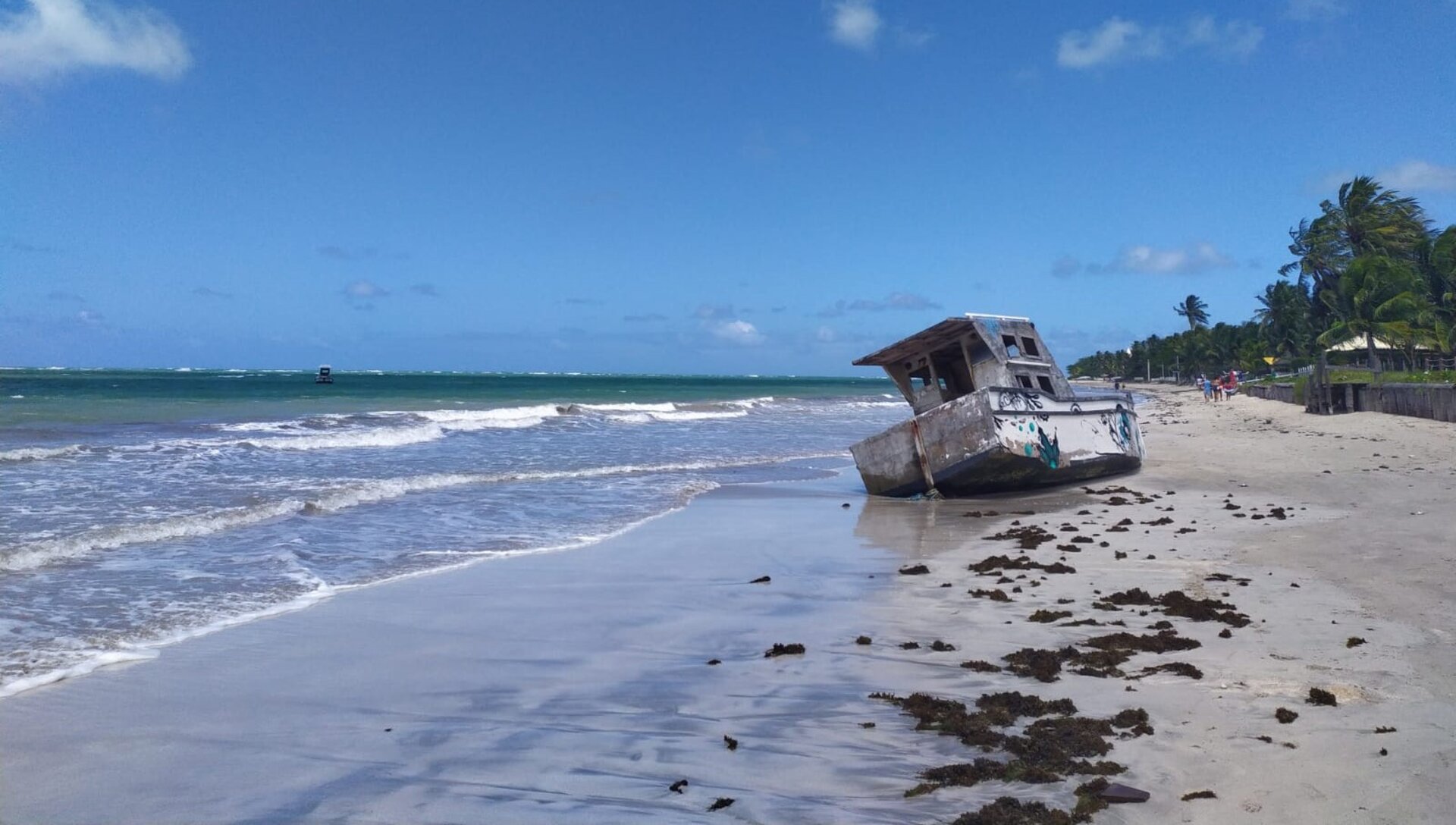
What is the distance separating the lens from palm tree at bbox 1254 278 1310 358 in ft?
214

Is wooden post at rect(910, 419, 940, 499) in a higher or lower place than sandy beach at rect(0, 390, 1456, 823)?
higher

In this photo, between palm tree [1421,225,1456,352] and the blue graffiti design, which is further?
palm tree [1421,225,1456,352]

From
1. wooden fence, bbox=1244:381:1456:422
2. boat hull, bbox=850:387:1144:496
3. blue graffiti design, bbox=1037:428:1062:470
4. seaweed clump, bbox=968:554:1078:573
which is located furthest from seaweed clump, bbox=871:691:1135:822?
wooden fence, bbox=1244:381:1456:422

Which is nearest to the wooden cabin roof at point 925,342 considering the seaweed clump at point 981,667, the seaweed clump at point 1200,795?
the seaweed clump at point 981,667

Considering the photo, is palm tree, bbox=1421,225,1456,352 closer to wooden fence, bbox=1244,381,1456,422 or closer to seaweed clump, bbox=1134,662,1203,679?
wooden fence, bbox=1244,381,1456,422

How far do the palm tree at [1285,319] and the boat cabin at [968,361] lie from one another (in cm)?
5716

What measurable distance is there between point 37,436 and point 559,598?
2396 centimetres

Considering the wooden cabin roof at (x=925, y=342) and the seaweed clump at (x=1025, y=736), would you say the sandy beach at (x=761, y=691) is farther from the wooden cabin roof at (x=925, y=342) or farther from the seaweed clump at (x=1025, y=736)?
the wooden cabin roof at (x=925, y=342)

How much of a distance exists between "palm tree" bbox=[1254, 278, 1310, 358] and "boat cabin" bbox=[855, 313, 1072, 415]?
5716 cm

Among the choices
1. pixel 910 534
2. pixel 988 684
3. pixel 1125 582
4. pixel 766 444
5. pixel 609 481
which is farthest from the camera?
pixel 766 444

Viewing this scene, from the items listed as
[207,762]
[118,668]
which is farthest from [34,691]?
[207,762]

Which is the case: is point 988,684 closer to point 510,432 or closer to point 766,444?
point 766,444

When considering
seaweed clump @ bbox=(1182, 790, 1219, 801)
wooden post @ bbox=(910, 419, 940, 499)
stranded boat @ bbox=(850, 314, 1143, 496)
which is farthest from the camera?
wooden post @ bbox=(910, 419, 940, 499)

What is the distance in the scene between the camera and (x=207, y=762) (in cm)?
473
